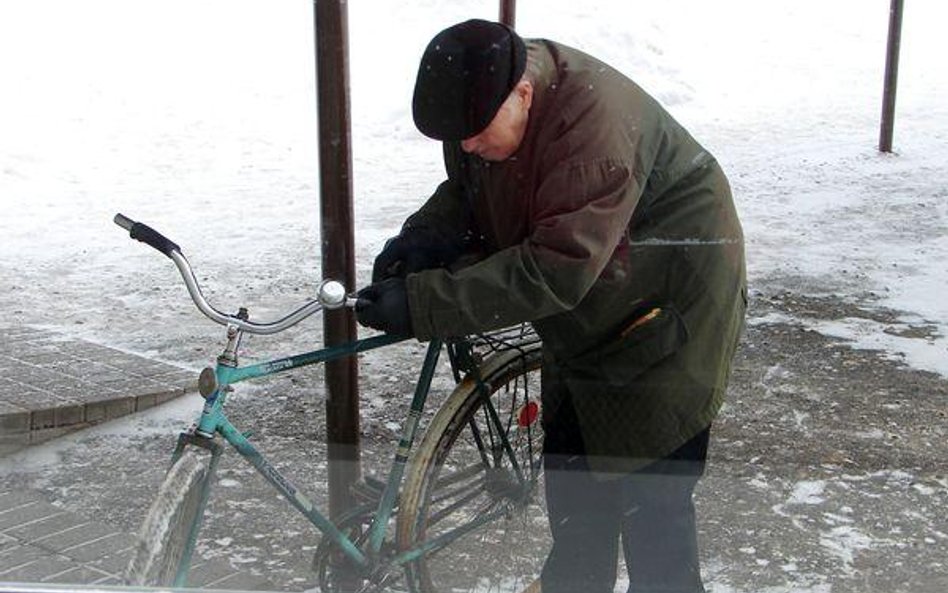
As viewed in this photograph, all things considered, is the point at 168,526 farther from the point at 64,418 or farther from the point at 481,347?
the point at 64,418

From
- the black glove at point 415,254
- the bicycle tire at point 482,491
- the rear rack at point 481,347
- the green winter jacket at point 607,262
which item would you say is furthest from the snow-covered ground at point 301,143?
the green winter jacket at point 607,262

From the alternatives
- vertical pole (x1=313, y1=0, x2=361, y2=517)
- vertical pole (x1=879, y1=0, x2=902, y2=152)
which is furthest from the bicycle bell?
vertical pole (x1=879, y1=0, x2=902, y2=152)

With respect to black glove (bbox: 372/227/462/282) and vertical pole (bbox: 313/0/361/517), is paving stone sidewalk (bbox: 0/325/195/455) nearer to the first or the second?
vertical pole (bbox: 313/0/361/517)

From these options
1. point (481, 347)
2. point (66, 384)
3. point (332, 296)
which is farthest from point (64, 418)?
point (332, 296)

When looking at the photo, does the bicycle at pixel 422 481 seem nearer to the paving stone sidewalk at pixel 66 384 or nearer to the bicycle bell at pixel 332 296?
the bicycle bell at pixel 332 296

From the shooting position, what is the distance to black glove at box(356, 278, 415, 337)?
2.26m

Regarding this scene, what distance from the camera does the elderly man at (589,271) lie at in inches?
85.2

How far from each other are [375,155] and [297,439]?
3.94 metres

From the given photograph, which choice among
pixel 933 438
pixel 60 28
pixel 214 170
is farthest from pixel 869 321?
pixel 60 28

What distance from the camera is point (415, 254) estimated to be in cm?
256

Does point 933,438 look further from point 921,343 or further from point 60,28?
point 60,28

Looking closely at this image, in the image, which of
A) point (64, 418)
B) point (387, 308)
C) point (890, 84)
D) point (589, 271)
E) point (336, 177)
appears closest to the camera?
point (589, 271)

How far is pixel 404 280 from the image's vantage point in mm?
2301

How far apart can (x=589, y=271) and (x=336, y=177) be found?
3.67 ft
